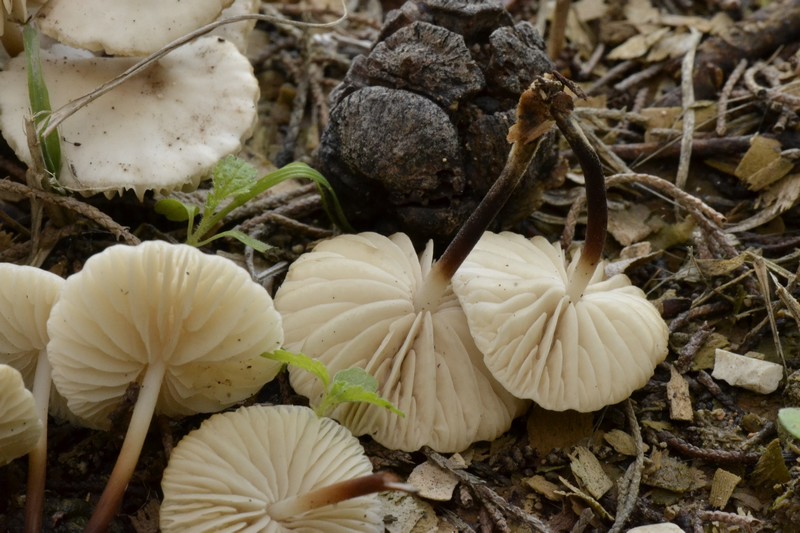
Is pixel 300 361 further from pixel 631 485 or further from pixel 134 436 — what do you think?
pixel 631 485

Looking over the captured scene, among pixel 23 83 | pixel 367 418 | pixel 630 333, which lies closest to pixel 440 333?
pixel 367 418

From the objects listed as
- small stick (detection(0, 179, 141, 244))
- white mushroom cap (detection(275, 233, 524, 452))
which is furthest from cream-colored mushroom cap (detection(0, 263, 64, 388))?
white mushroom cap (detection(275, 233, 524, 452))

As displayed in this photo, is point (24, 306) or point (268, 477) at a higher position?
point (24, 306)

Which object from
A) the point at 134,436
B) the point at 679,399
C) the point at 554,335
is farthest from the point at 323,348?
the point at 679,399

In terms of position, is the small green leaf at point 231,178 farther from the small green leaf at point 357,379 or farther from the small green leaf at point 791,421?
the small green leaf at point 791,421

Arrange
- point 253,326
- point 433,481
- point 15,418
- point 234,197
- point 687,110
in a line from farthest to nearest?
1. point 687,110
2. point 234,197
3. point 433,481
4. point 253,326
5. point 15,418

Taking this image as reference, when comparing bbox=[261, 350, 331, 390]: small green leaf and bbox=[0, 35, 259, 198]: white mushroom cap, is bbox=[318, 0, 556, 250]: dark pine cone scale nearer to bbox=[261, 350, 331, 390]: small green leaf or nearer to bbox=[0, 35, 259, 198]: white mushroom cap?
bbox=[0, 35, 259, 198]: white mushroom cap

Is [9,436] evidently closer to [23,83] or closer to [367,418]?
[367,418]
